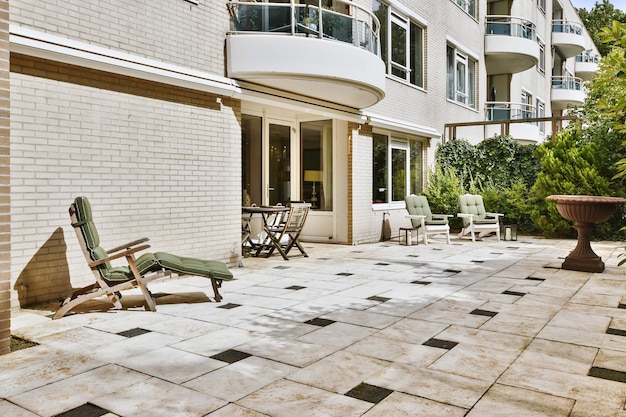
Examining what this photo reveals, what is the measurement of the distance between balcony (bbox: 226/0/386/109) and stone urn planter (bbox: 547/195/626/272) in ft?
12.0

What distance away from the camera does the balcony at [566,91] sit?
2578 cm

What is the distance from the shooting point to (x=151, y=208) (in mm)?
6293

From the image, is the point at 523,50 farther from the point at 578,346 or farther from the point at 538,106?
the point at 578,346

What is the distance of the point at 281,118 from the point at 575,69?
2842 cm

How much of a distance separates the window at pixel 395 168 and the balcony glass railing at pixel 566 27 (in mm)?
17168

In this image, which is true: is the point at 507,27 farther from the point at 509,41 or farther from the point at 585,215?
the point at 585,215

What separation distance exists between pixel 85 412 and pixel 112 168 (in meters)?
3.70

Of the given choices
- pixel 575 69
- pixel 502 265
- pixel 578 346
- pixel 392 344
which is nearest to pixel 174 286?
pixel 392 344

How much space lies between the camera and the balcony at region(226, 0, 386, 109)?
24.2 ft

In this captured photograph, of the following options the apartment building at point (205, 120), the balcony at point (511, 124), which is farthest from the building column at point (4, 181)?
the balcony at point (511, 124)

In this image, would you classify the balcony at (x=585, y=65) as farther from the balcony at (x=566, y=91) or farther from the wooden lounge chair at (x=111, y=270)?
the wooden lounge chair at (x=111, y=270)

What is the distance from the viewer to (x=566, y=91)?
25.8 metres

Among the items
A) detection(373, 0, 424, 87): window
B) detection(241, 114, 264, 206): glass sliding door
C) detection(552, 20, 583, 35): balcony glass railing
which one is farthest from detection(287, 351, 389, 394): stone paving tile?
detection(552, 20, 583, 35): balcony glass railing

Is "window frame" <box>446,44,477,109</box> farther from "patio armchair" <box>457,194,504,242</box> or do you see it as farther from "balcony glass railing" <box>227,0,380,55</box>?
"balcony glass railing" <box>227,0,380,55</box>
